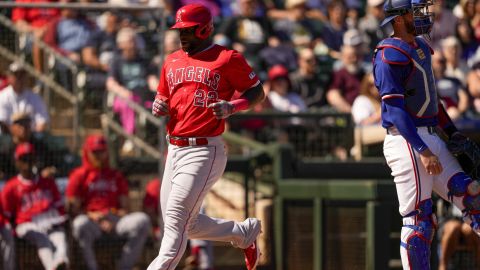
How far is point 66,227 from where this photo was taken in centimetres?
989

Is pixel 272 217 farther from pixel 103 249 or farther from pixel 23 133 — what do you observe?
pixel 23 133

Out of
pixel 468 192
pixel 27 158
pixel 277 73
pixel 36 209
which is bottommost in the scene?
pixel 36 209

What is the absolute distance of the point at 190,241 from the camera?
1002cm

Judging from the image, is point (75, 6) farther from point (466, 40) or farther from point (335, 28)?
point (466, 40)

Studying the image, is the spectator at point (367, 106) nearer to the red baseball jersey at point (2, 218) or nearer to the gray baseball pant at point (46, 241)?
the gray baseball pant at point (46, 241)

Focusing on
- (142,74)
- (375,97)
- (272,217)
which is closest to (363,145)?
(375,97)

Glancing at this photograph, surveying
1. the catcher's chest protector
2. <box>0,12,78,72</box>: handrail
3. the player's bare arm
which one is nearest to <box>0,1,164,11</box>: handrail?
<box>0,12,78,72</box>: handrail

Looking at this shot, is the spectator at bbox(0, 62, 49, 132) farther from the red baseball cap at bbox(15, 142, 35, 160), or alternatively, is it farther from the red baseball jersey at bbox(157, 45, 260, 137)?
the red baseball jersey at bbox(157, 45, 260, 137)

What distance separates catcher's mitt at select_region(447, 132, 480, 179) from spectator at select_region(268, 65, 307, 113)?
5.17 m

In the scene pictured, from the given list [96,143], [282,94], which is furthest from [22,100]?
[282,94]

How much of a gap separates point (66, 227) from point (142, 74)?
170cm

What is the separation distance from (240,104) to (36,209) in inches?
130

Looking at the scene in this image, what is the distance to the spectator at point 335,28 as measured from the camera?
14297mm

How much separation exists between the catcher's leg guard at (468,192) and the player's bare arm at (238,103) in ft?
4.56
